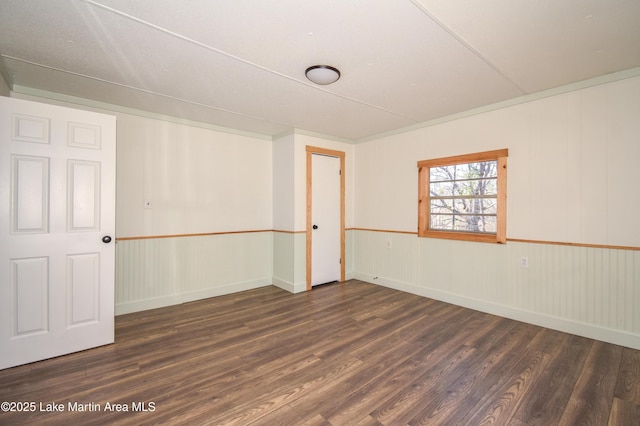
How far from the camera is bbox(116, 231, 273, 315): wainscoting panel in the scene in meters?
3.56

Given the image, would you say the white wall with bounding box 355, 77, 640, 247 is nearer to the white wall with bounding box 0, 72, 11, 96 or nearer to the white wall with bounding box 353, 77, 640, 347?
the white wall with bounding box 353, 77, 640, 347

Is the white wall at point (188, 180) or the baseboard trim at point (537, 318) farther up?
the white wall at point (188, 180)

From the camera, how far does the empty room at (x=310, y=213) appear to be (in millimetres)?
1926

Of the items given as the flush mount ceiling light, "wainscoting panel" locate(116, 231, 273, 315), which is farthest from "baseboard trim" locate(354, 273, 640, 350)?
the flush mount ceiling light

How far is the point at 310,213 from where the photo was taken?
4605 millimetres

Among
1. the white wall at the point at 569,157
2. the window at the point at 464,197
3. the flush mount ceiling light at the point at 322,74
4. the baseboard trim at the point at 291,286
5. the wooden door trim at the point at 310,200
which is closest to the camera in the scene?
the flush mount ceiling light at the point at 322,74

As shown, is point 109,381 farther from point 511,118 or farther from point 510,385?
point 511,118

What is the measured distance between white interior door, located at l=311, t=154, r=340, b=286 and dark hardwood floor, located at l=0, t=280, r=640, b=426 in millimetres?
1439

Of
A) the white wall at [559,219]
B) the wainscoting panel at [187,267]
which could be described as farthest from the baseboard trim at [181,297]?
the white wall at [559,219]

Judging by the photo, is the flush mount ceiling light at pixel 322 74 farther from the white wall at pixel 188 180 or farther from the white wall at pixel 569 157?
the white wall at pixel 188 180

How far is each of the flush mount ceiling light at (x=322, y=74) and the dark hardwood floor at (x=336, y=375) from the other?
98.1 inches

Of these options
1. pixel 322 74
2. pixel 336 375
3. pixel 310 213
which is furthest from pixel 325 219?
pixel 336 375

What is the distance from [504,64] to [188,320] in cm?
415

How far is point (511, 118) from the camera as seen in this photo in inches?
132
